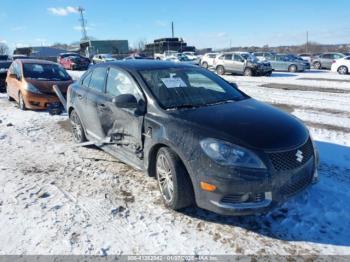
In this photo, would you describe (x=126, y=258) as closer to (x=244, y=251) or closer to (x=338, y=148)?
(x=244, y=251)

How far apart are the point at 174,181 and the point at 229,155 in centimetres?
72

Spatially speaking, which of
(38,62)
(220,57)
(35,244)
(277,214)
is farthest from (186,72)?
(220,57)

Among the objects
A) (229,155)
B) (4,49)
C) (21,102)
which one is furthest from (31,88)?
(4,49)

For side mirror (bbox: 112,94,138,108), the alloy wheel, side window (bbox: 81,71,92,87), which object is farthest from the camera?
side window (bbox: 81,71,92,87)

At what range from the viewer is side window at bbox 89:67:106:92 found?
5.37m

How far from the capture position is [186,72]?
4.95 m

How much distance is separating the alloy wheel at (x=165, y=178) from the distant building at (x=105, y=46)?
58.3 meters

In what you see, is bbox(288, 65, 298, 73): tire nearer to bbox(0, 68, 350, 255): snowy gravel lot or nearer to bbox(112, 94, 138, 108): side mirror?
bbox(0, 68, 350, 255): snowy gravel lot

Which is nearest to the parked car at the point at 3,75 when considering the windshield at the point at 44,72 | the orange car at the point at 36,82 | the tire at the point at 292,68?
the orange car at the point at 36,82

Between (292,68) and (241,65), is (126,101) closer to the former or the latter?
(241,65)

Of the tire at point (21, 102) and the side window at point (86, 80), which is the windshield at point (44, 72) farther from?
the side window at point (86, 80)

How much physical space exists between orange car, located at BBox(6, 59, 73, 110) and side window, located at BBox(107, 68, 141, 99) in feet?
17.8

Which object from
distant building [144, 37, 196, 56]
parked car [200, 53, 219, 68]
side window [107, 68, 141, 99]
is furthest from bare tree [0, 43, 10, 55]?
side window [107, 68, 141, 99]

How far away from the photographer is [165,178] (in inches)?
153
